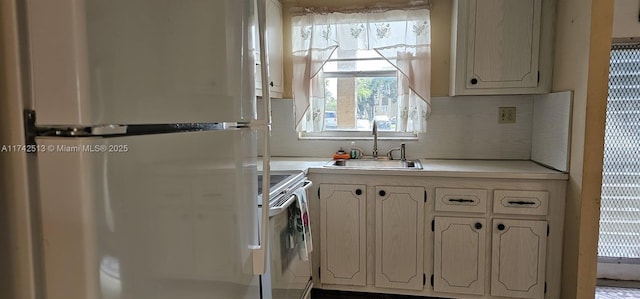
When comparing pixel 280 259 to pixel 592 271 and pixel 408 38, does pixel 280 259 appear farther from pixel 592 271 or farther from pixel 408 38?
pixel 408 38

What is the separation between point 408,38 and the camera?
104 inches

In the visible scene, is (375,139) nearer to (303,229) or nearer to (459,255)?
(459,255)

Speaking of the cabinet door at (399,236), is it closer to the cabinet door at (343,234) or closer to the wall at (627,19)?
the cabinet door at (343,234)

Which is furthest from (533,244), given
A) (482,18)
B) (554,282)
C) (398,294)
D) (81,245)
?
(81,245)

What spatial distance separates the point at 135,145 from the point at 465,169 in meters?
2.00

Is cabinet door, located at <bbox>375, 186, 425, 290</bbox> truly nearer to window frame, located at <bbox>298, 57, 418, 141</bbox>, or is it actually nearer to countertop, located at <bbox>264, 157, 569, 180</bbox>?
countertop, located at <bbox>264, 157, 569, 180</bbox>

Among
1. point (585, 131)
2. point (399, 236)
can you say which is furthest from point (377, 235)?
point (585, 131)

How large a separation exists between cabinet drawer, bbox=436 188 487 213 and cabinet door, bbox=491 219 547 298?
130 millimetres

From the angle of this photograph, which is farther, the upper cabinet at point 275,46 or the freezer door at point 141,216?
the upper cabinet at point 275,46

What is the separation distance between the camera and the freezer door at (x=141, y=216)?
1.83 feet

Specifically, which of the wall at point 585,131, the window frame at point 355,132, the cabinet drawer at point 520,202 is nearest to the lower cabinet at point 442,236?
the cabinet drawer at point 520,202

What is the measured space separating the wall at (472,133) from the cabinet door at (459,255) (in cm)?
65

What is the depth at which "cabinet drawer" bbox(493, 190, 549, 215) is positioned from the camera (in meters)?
2.13

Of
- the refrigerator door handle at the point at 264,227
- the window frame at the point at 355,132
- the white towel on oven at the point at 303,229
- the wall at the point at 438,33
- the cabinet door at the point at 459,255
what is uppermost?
the wall at the point at 438,33
